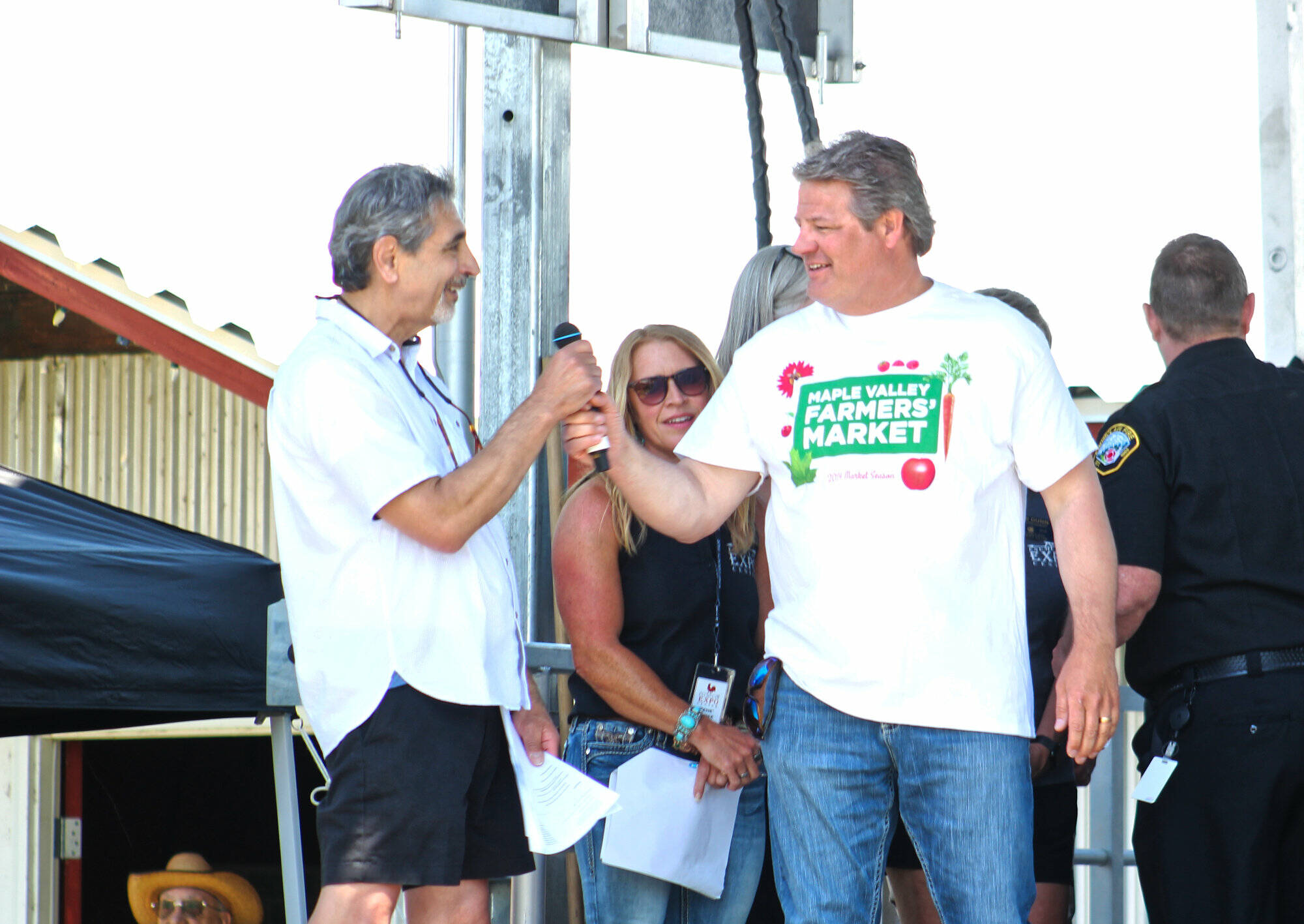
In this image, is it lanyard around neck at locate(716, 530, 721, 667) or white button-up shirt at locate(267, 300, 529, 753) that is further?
lanyard around neck at locate(716, 530, 721, 667)

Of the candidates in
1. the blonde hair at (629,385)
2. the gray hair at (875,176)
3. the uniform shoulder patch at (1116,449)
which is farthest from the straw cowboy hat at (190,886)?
the gray hair at (875,176)

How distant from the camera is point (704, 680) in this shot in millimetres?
2969

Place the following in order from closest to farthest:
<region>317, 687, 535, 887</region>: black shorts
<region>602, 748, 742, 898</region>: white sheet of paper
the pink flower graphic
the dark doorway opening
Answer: <region>317, 687, 535, 887</region>: black shorts, the pink flower graphic, <region>602, 748, 742, 898</region>: white sheet of paper, the dark doorway opening

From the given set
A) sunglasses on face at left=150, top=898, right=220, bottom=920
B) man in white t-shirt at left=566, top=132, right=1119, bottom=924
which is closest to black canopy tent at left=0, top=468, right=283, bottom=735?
man in white t-shirt at left=566, top=132, right=1119, bottom=924

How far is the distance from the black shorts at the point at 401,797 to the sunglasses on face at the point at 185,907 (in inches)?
193

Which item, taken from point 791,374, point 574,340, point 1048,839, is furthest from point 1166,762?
point 574,340

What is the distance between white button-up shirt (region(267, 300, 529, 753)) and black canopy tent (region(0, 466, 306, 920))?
2.55 ft

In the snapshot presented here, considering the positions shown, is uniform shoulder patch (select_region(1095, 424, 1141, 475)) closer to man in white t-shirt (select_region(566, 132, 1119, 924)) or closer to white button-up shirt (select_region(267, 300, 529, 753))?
man in white t-shirt (select_region(566, 132, 1119, 924))

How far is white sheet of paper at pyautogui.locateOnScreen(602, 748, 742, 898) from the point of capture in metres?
2.82

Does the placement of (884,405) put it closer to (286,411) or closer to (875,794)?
(875,794)

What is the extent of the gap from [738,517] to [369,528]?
0.94 meters

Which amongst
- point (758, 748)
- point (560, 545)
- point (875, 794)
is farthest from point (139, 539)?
point (875, 794)

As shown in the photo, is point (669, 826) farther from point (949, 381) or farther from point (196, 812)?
point (196, 812)

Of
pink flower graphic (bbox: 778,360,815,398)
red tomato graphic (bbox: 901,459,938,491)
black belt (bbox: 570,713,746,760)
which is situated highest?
pink flower graphic (bbox: 778,360,815,398)
